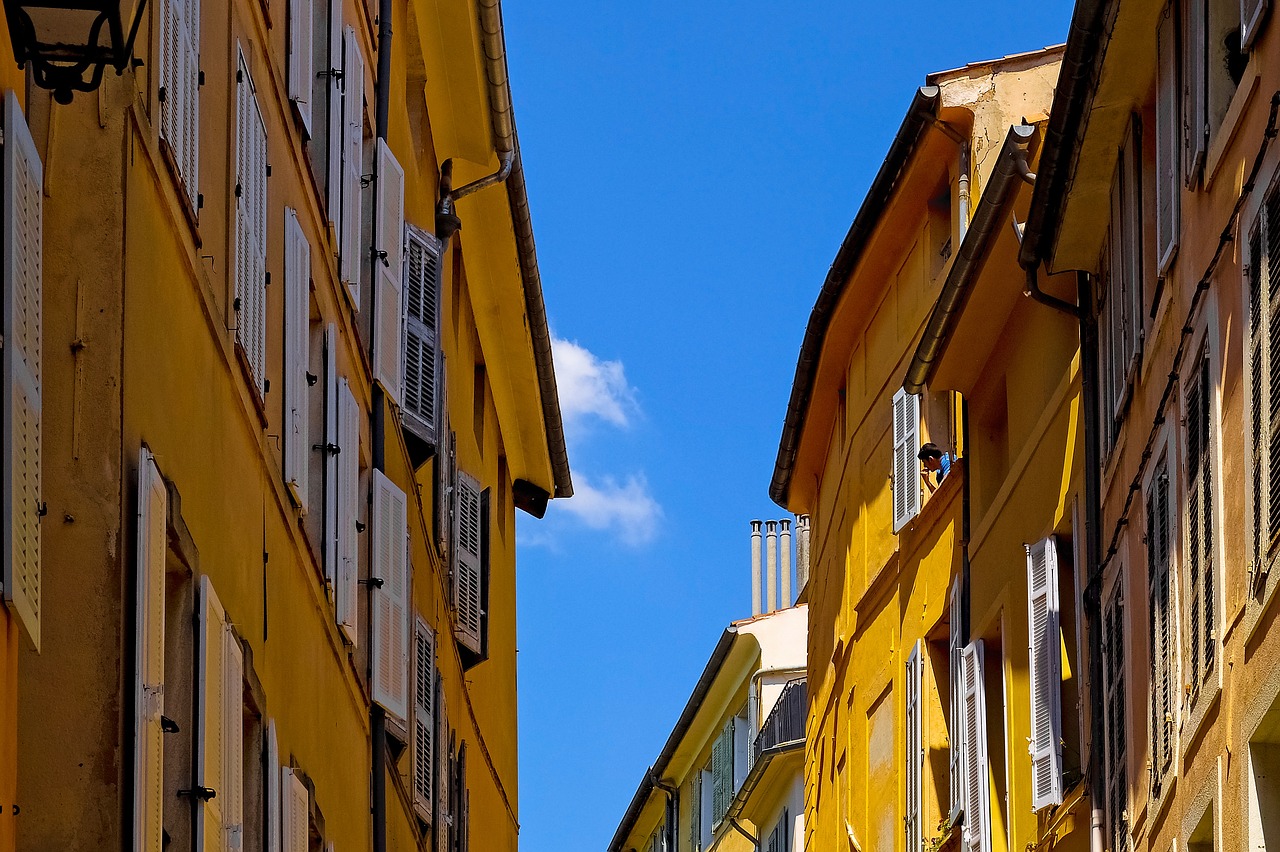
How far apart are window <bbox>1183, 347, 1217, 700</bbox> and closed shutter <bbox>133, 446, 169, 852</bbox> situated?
544 centimetres

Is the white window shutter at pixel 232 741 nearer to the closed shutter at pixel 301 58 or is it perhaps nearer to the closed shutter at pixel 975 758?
the closed shutter at pixel 301 58

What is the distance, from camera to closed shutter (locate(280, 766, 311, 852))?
11406mm

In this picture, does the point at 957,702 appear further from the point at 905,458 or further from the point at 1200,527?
the point at 1200,527

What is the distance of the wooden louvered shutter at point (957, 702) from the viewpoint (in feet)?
64.7

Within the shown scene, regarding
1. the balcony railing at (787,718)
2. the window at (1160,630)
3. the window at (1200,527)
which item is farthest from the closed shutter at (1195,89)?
the balcony railing at (787,718)

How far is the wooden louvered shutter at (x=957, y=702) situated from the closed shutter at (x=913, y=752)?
3.09ft

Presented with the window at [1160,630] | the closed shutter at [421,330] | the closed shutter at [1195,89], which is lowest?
the window at [1160,630]

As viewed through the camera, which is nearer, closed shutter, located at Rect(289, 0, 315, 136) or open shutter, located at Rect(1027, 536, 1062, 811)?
closed shutter, located at Rect(289, 0, 315, 136)

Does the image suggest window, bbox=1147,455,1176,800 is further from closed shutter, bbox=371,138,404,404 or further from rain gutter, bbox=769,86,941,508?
rain gutter, bbox=769,86,941,508

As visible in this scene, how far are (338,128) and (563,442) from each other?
50.9ft

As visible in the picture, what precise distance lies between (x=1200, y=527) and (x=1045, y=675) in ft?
17.3

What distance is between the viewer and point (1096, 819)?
615 inches

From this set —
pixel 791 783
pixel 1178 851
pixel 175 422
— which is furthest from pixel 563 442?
pixel 175 422

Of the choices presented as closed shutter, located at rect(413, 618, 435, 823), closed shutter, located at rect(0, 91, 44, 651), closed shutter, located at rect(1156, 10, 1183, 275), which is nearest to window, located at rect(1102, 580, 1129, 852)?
closed shutter, located at rect(1156, 10, 1183, 275)
